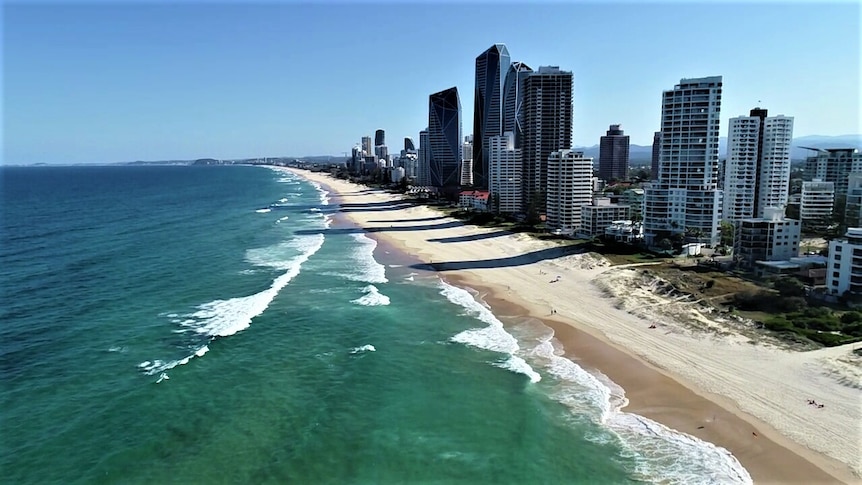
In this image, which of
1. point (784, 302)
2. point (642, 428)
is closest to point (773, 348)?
point (784, 302)

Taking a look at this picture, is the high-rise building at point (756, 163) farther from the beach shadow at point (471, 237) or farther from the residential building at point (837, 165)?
the beach shadow at point (471, 237)

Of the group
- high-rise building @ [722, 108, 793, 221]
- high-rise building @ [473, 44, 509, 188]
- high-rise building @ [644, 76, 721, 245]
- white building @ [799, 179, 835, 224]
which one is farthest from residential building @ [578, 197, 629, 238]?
high-rise building @ [473, 44, 509, 188]

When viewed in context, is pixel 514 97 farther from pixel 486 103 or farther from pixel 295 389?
pixel 295 389

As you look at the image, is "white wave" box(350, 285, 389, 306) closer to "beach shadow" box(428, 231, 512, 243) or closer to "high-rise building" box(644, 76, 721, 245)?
"beach shadow" box(428, 231, 512, 243)

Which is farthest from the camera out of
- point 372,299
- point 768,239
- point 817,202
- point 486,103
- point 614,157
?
point 614,157

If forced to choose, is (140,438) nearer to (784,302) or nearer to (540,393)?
(540,393)

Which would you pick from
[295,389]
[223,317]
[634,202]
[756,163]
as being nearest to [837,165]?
A: [756,163]
